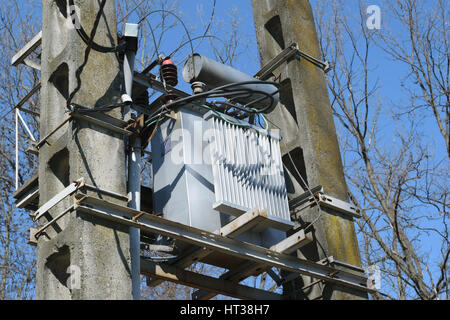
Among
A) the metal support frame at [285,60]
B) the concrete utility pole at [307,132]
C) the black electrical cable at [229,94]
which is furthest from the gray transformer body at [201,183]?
the metal support frame at [285,60]

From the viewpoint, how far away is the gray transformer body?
7.75 meters

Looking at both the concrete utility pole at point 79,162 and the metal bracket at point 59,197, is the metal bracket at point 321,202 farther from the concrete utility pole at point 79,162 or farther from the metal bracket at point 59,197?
the metal bracket at point 59,197

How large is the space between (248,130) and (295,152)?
115 centimetres

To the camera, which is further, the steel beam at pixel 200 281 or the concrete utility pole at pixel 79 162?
the steel beam at pixel 200 281

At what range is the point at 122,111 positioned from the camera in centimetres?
771

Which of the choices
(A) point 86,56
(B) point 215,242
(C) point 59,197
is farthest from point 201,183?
(A) point 86,56

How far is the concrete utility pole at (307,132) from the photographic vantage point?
28.6 ft

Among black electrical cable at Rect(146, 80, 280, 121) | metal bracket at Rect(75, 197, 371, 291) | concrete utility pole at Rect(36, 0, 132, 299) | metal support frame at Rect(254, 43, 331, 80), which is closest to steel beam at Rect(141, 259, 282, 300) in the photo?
metal bracket at Rect(75, 197, 371, 291)

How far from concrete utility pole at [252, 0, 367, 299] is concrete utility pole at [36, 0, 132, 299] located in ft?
8.77

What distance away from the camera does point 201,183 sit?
309 inches

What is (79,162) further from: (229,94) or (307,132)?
(307,132)

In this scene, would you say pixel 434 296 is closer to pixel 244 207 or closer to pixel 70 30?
pixel 244 207

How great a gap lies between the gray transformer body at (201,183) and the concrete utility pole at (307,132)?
28.1 inches
